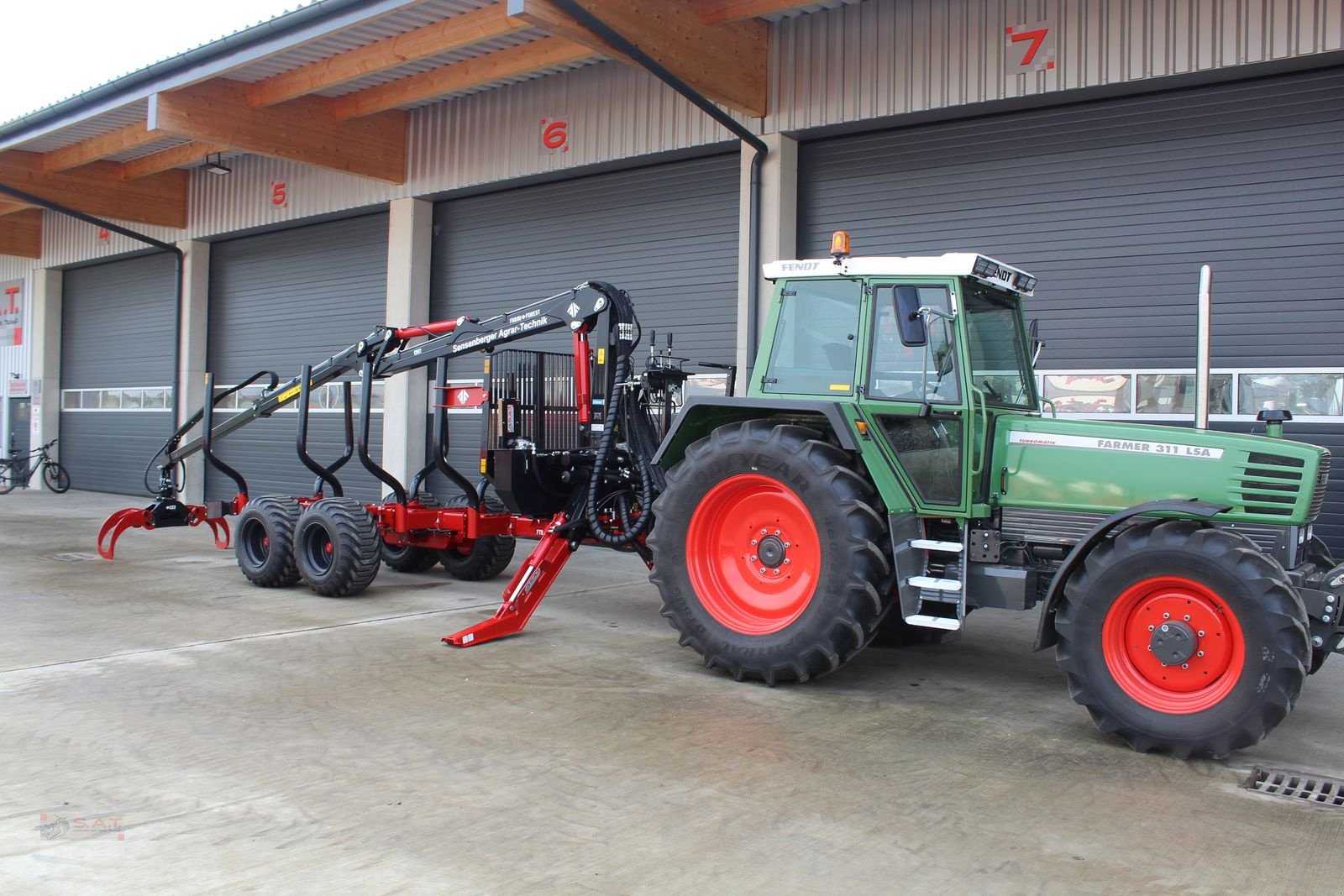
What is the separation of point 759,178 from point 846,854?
8743mm

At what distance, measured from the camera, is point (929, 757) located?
489 centimetres

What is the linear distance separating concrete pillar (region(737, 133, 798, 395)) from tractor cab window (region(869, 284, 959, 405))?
205 inches

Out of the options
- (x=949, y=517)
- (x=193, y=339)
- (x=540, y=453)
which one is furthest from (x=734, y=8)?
(x=193, y=339)

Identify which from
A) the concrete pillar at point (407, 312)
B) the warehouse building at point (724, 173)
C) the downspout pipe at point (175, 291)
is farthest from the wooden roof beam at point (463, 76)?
the downspout pipe at point (175, 291)

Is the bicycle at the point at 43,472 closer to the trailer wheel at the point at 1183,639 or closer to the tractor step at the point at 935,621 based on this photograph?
the tractor step at the point at 935,621

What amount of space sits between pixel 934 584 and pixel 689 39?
692 cm

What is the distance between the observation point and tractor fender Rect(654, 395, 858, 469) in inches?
231

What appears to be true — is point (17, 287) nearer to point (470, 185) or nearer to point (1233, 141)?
point (470, 185)

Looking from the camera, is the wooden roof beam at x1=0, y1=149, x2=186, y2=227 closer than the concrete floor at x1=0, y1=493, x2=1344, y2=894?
No

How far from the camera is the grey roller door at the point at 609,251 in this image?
12273mm

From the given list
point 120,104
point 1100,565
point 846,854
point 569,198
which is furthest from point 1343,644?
point 120,104

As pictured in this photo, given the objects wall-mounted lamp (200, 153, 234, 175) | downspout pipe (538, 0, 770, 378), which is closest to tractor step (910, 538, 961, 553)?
downspout pipe (538, 0, 770, 378)

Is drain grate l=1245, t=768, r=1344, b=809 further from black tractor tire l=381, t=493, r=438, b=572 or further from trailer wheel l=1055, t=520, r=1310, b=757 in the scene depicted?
black tractor tire l=381, t=493, r=438, b=572

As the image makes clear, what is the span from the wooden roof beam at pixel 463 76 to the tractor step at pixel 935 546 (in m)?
7.50
